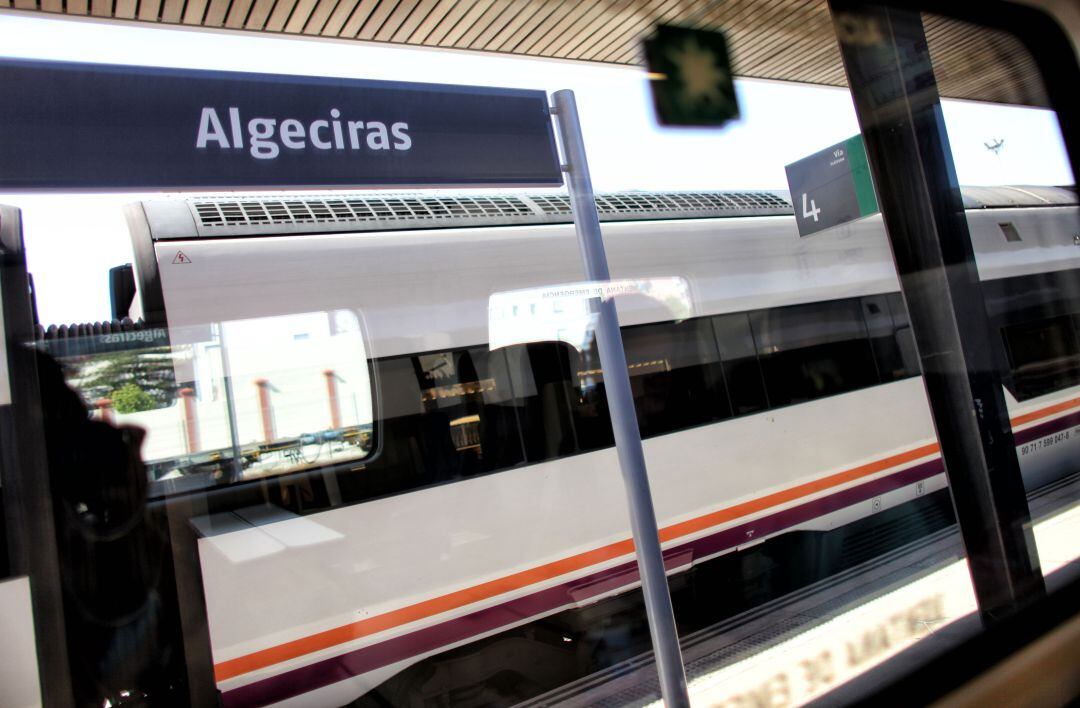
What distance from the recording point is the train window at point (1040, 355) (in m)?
6.14

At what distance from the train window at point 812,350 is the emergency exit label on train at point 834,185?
83 centimetres

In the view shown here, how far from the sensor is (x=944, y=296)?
9.02 ft

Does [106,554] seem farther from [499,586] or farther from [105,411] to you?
[499,586]

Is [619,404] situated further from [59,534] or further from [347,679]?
[59,534]

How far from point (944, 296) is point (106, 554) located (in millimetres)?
3253

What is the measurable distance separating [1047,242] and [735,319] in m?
3.58

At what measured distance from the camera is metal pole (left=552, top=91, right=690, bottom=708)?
2.54 metres

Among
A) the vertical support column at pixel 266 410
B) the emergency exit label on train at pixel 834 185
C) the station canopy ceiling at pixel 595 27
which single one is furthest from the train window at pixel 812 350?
the vertical support column at pixel 266 410

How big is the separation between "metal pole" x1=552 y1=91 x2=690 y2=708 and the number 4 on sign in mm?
1811

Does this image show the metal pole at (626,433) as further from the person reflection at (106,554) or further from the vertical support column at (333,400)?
the person reflection at (106,554)

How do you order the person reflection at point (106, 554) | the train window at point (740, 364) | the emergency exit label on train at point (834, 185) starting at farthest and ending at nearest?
1. the train window at point (740, 364)
2. the emergency exit label on train at point (834, 185)
3. the person reflection at point (106, 554)

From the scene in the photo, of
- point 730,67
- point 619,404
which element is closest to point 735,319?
point 730,67

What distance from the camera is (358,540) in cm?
334

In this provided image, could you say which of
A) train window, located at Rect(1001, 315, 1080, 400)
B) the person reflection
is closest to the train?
the person reflection
